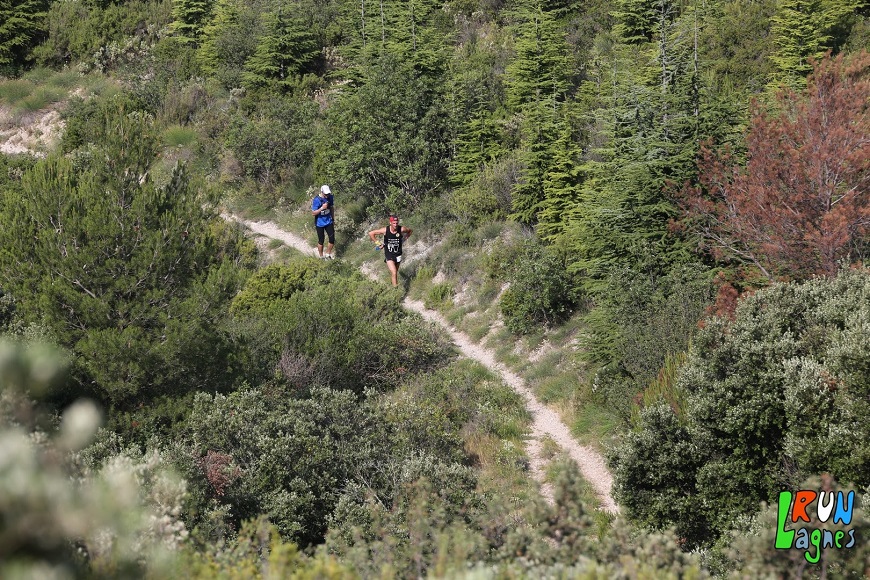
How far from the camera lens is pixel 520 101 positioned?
21.2 m

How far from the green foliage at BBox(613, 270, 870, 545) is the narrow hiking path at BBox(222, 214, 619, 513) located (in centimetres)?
122

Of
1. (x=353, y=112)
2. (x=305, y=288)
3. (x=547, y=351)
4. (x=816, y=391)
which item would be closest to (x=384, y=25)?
(x=353, y=112)

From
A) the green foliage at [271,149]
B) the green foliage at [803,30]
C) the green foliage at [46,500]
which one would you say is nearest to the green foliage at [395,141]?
the green foliage at [271,149]

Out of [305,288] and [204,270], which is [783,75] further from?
[204,270]

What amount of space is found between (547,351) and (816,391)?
7659 millimetres

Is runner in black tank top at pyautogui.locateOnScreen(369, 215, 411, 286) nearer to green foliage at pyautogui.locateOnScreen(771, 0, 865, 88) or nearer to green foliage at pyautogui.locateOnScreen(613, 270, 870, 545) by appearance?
green foliage at pyautogui.locateOnScreen(771, 0, 865, 88)

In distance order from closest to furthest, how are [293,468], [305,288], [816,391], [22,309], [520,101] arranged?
[816,391]
[293,468]
[22,309]
[305,288]
[520,101]

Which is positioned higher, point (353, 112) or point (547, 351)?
point (353, 112)

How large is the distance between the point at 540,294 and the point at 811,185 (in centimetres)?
582

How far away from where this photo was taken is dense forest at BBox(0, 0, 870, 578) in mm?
4609

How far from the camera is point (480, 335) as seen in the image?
16.0m

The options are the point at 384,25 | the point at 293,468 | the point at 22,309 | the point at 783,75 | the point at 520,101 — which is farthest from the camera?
the point at 384,25

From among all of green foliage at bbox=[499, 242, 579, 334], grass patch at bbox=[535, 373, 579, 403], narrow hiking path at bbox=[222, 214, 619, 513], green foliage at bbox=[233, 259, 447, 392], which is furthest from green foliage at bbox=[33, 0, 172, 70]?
grass patch at bbox=[535, 373, 579, 403]

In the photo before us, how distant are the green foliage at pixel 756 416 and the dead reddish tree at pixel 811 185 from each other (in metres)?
1.37
